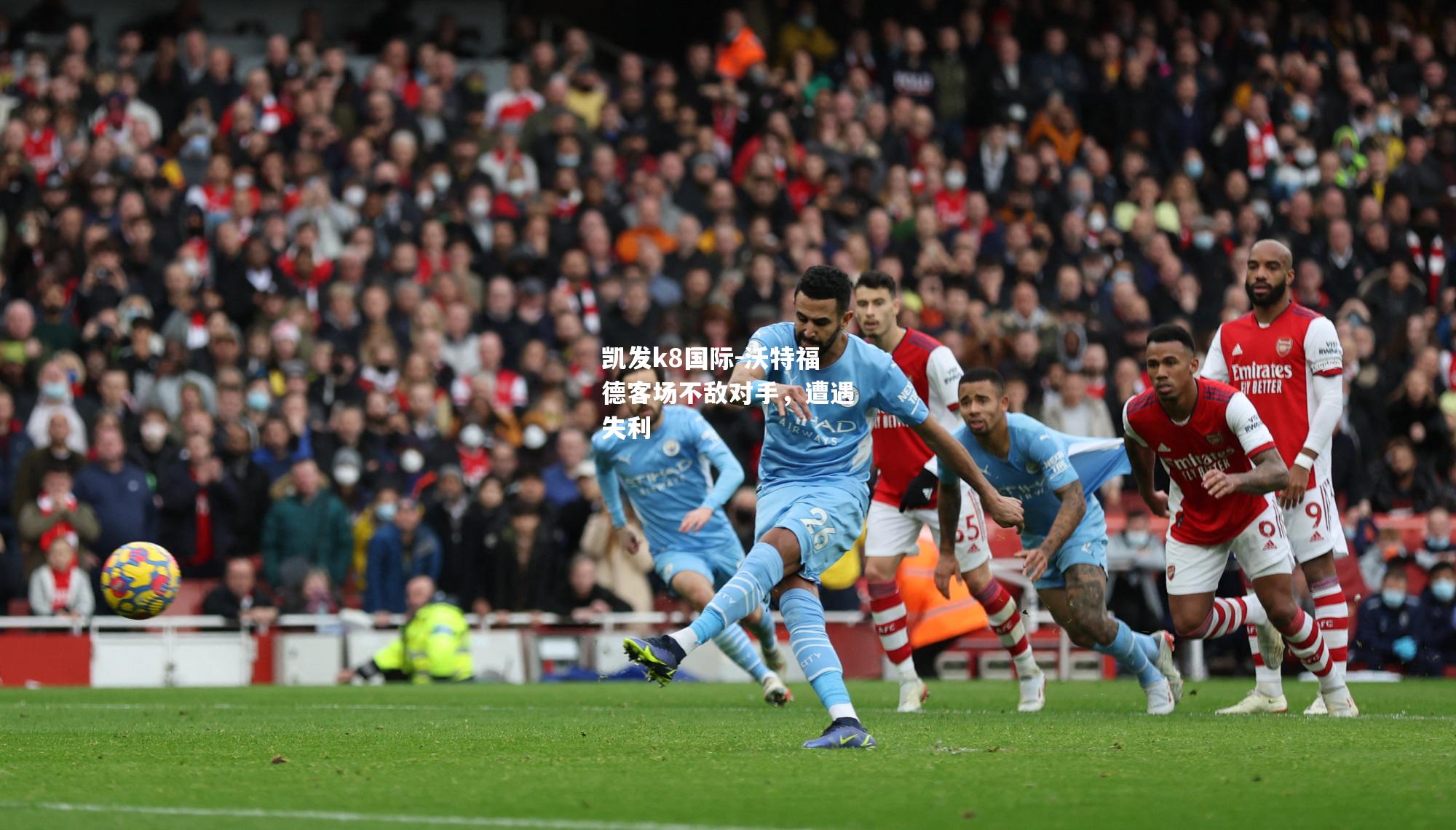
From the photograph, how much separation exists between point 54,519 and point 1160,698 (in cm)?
1040

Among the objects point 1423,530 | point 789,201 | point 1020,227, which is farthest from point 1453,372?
point 789,201

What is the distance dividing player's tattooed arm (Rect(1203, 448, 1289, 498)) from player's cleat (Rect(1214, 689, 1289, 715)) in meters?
1.72

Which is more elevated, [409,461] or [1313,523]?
[409,461]

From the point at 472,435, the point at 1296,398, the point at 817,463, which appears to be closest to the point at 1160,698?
the point at 1296,398

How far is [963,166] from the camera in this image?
24547 mm

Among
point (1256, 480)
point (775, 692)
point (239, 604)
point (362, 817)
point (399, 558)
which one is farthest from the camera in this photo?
point (399, 558)

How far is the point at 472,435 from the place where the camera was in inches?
773

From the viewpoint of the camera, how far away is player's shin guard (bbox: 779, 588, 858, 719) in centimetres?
884

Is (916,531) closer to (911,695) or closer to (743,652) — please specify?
(911,695)

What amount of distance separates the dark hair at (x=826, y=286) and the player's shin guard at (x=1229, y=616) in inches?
153

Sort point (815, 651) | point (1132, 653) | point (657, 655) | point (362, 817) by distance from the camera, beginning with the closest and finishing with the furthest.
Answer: point (362, 817) → point (657, 655) → point (815, 651) → point (1132, 653)

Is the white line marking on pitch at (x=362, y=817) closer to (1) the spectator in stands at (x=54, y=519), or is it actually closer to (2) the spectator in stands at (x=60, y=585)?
(2) the spectator in stands at (x=60, y=585)

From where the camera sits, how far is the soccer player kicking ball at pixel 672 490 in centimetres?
1426

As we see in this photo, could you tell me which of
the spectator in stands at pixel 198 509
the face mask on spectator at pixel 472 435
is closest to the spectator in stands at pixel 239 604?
the spectator in stands at pixel 198 509
